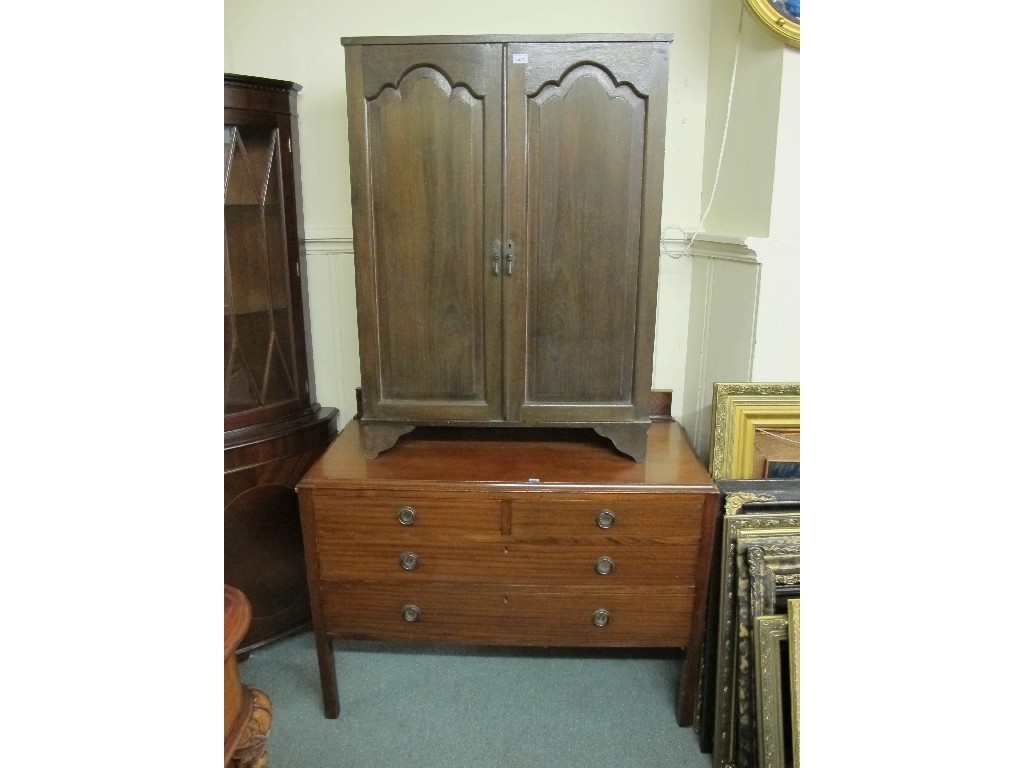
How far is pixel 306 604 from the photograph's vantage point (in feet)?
6.81

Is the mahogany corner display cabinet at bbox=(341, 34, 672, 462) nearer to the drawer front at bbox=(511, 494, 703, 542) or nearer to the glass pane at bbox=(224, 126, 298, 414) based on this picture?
the drawer front at bbox=(511, 494, 703, 542)

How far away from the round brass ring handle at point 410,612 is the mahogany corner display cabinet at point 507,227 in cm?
41

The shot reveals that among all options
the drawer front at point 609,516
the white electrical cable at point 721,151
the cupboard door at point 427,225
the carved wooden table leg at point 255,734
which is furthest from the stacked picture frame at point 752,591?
the carved wooden table leg at point 255,734

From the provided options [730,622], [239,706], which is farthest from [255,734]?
[730,622]

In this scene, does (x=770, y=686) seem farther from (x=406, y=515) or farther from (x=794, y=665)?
(x=406, y=515)

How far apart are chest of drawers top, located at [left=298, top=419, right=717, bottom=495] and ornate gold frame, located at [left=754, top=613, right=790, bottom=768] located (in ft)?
1.07

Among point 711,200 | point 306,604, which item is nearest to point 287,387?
point 306,604

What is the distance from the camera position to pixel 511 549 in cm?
161

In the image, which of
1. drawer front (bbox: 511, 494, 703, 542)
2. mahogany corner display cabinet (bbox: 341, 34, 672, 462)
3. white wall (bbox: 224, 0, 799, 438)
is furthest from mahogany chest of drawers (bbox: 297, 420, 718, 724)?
white wall (bbox: 224, 0, 799, 438)

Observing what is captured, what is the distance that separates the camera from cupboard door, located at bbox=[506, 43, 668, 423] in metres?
1.44

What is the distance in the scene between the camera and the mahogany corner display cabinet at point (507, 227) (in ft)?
4.75
